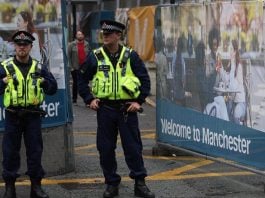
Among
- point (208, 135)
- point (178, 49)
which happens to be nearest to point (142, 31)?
point (178, 49)

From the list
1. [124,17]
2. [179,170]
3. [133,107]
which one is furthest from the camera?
[124,17]

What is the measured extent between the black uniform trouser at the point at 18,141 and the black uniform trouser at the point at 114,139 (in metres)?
0.65

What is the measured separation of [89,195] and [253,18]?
2.57m

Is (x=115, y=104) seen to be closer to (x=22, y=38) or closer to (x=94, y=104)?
(x=94, y=104)

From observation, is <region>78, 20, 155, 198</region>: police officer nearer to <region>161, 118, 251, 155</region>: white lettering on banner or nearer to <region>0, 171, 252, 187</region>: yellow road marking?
<region>0, 171, 252, 187</region>: yellow road marking

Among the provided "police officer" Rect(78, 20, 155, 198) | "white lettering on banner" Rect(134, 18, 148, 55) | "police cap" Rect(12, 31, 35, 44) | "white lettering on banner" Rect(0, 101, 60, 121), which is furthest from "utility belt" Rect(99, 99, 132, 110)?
"white lettering on banner" Rect(134, 18, 148, 55)

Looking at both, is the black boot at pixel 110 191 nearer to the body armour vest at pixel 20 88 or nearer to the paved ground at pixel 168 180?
the paved ground at pixel 168 180

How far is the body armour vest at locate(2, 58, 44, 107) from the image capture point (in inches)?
267

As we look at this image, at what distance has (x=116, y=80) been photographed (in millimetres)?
6930

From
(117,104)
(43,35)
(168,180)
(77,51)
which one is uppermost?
(43,35)

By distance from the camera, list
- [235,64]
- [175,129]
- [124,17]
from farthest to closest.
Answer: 1. [124,17]
2. [175,129]
3. [235,64]

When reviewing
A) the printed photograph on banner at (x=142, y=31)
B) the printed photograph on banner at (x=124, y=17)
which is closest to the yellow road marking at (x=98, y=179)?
the printed photograph on banner at (x=142, y=31)

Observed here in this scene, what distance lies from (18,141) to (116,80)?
1.17 metres

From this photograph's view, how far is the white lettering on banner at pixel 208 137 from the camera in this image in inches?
298
